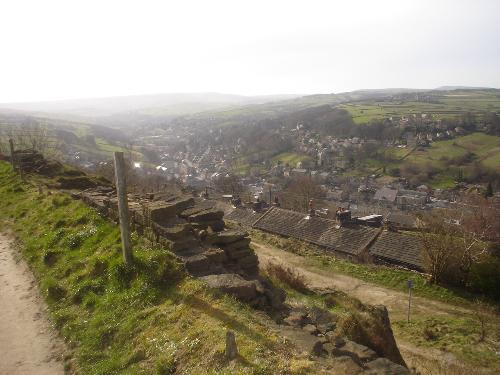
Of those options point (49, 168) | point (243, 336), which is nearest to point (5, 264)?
point (243, 336)

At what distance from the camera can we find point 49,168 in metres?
21.9

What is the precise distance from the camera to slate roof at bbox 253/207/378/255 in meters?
23.5

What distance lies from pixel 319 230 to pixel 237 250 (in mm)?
16722

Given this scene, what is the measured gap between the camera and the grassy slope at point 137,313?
557 cm

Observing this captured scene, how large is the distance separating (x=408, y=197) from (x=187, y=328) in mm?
66492

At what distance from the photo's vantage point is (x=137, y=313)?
7.05 metres

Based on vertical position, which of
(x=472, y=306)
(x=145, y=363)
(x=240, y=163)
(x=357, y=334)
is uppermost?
(x=145, y=363)

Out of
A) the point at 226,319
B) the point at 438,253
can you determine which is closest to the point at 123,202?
the point at 226,319

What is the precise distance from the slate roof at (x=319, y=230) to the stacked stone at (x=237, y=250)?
13926 millimetres

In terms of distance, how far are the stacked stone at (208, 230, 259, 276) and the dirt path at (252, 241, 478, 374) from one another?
182 inches

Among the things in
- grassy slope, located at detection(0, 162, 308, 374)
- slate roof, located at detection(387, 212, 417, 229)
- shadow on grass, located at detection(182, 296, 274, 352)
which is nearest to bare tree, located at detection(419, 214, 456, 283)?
grassy slope, located at detection(0, 162, 308, 374)

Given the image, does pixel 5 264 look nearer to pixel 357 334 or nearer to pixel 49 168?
pixel 357 334

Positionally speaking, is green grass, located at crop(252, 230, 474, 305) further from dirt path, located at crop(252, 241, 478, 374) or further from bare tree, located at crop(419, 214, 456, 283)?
bare tree, located at crop(419, 214, 456, 283)

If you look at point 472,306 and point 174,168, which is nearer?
point 472,306
